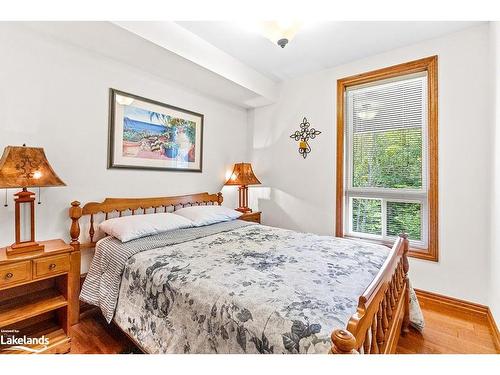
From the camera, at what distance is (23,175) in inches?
63.1

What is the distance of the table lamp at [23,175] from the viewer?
155 cm

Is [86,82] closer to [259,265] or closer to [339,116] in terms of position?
[259,265]

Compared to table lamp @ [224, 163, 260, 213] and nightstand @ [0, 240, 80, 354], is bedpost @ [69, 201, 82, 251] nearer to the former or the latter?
nightstand @ [0, 240, 80, 354]

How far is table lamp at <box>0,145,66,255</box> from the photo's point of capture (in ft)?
5.09

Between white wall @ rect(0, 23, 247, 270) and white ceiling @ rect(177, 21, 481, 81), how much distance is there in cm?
87

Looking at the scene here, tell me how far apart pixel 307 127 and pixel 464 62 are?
5.42 feet

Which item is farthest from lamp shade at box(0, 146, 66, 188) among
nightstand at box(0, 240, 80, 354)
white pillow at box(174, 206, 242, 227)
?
white pillow at box(174, 206, 242, 227)

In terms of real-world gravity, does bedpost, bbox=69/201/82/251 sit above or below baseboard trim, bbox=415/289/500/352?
above

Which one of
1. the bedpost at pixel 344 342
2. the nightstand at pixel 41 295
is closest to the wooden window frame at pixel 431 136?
the bedpost at pixel 344 342

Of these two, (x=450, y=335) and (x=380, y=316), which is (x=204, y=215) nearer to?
(x=380, y=316)

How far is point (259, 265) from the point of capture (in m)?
1.55

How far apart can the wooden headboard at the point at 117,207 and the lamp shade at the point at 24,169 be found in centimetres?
38

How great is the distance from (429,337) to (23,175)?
10.3 ft

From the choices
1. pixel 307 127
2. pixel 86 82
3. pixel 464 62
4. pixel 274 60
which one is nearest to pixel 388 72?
pixel 464 62
